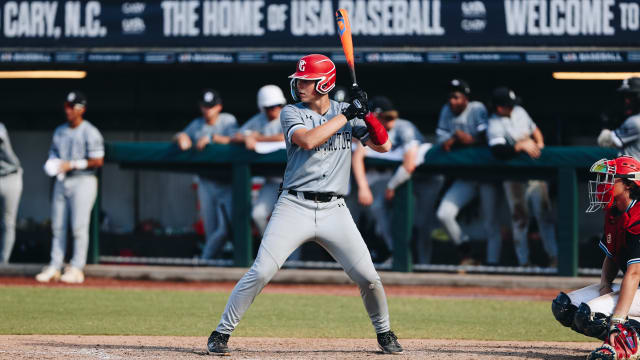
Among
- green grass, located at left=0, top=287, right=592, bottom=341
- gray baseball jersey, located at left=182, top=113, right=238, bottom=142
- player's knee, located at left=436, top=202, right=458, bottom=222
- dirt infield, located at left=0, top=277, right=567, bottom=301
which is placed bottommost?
dirt infield, located at left=0, top=277, right=567, bottom=301

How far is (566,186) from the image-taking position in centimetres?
953

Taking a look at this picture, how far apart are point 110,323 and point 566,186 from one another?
14.9ft

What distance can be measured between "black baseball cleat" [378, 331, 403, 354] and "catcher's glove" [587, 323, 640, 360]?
1.11 meters

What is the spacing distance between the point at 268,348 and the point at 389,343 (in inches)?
29.4

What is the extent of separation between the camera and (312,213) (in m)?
5.47

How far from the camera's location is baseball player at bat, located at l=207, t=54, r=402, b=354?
5.42 m

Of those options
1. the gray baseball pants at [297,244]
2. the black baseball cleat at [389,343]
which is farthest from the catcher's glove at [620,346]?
the gray baseball pants at [297,244]

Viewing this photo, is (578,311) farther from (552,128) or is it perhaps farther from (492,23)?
(552,128)

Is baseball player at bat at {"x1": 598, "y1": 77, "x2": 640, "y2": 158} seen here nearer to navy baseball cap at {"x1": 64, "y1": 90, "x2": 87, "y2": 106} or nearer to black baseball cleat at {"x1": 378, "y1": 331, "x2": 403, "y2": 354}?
black baseball cleat at {"x1": 378, "y1": 331, "x2": 403, "y2": 354}

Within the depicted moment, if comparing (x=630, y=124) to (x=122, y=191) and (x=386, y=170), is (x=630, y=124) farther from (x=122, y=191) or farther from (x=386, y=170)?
(x=122, y=191)

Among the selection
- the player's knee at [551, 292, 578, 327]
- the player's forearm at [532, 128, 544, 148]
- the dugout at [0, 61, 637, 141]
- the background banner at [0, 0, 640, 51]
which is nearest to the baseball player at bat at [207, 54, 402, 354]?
the player's knee at [551, 292, 578, 327]

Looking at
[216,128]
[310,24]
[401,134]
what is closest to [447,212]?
[401,134]

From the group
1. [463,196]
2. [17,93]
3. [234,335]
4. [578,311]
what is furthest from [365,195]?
[17,93]

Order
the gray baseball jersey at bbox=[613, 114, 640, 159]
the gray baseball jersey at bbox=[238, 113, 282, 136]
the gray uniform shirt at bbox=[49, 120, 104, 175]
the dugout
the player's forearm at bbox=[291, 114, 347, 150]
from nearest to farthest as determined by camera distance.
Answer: the player's forearm at bbox=[291, 114, 347, 150] < the gray baseball jersey at bbox=[613, 114, 640, 159] < the gray uniform shirt at bbox=[49, 120, 104, 175] < the gray baseball jersey at bbox=[238, 113, 282, 136] < the dugout
